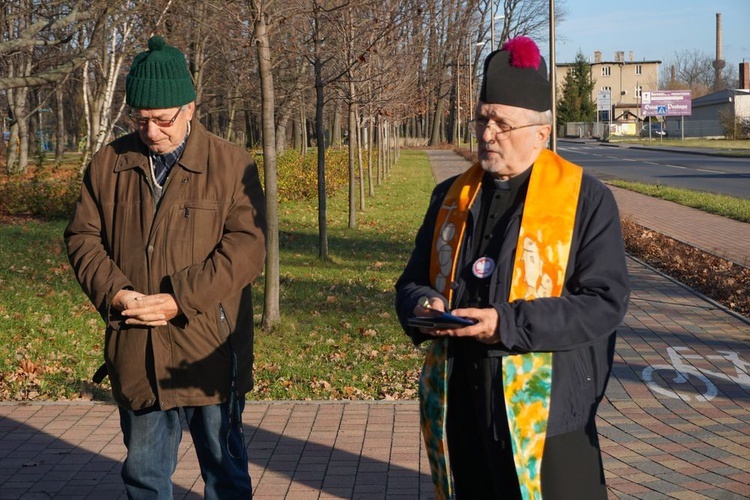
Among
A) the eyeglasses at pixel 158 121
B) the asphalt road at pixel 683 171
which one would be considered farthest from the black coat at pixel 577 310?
the asphalt road at pixel 683 171

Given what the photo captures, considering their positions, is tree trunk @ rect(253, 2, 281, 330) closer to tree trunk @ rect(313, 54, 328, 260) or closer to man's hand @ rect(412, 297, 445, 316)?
tree trunk @ rect(313, 54, 328, 260)

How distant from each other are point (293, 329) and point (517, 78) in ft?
19.5

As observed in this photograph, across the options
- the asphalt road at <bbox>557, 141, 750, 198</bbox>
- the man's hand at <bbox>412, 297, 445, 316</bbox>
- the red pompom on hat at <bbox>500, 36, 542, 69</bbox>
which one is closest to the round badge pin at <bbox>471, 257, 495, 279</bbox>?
the man's hand at <bbox>412, 297, 445, 316</bbox>

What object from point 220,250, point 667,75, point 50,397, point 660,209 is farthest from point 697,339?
point 667,75

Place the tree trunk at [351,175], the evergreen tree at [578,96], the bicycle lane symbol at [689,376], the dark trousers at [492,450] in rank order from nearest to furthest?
the dark trousers at [492,450] < the bicycle lane symbol at [689,376] < the tree trunk at [351,175] < the evergreen tree at [578,96]

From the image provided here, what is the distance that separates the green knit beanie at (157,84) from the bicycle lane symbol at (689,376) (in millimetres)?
4292

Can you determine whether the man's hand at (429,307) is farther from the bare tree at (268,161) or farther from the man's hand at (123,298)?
the bare tree at (268,161)

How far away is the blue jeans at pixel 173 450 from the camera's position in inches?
142

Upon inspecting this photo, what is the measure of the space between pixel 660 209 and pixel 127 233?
18.0 metres

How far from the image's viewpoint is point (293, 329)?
8617 millimetres

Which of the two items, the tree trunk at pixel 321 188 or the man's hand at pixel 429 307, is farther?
the tree trunk at pixel 321 188

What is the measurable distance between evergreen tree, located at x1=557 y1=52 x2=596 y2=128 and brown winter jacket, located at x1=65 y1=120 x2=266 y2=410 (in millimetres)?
94949

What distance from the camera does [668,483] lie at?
4.92m

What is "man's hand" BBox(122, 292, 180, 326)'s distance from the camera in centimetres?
336
